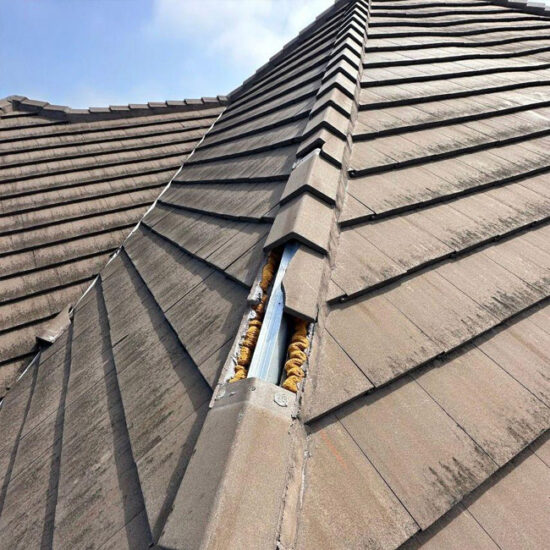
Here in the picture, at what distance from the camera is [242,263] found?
228 cm

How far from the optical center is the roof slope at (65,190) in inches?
169

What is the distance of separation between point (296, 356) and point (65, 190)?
18.0 ft

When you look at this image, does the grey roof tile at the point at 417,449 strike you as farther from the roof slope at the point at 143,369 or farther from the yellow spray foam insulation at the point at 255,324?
the roof slope at the point at 143,369

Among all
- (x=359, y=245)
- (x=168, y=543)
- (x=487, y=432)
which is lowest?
(x=487, y=432)

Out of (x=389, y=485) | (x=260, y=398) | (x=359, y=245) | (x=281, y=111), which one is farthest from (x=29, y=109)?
(x=389, y=485)

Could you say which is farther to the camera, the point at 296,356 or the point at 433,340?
the point at 433,340

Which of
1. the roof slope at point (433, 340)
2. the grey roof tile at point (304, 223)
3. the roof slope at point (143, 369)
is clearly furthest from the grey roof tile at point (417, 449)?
the grey roof tile at point (304, 223)

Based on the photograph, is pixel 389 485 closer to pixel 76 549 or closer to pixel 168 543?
pixel 168 543

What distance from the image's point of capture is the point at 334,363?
1600 mm

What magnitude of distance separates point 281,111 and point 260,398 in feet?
13.5

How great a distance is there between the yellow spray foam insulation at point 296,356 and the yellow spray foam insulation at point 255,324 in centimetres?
19

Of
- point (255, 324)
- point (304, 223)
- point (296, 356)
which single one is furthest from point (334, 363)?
point (304, 223)

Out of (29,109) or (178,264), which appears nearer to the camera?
(178,264)

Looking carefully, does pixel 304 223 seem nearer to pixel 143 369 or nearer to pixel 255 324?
pixel 255 324
